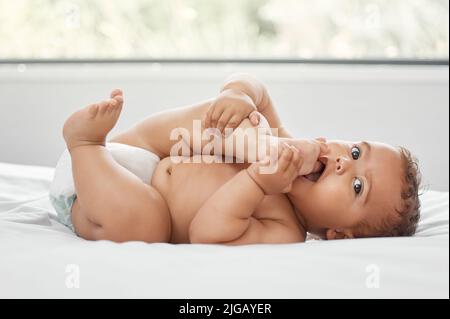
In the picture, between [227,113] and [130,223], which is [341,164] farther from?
[130,223]

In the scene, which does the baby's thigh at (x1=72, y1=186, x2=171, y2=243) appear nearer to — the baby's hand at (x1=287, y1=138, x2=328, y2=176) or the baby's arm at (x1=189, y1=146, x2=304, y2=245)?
the baby's arm at (x1=189, y1=146, x2=304, y2=245)

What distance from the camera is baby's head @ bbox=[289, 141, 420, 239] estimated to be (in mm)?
1054

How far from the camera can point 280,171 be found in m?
0.93

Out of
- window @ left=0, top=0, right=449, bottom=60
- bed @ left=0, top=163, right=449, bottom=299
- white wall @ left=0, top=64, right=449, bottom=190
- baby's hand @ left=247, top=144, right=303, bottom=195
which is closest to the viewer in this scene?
bed @ left=0, top=163, right=449, bottom=299

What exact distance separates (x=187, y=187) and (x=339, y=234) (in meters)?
0.29

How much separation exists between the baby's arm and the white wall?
1201 mm

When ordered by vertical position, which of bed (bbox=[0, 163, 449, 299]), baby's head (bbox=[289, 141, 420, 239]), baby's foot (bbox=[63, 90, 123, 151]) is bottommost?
bed (bbox=[0, 163, 449, 299])

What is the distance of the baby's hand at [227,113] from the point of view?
3.40 ft

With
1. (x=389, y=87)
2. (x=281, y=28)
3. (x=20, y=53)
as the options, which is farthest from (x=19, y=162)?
(x=389, y=87)

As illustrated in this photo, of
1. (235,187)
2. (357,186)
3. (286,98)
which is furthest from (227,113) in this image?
(286,98)

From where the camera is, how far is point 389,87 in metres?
2.10

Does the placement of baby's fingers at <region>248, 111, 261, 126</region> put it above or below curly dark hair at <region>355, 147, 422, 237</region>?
above

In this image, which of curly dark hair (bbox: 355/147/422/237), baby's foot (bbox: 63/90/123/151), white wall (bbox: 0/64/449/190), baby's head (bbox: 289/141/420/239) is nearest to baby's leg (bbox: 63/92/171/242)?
baby's foot (bbox: 63/90/123/151)

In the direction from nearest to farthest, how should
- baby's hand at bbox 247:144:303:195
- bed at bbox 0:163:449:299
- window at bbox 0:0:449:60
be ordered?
bed at bbox 0:163:449:299
baby's hand at bbox 247:144:303:195
window at bbox 0:0:449:60
